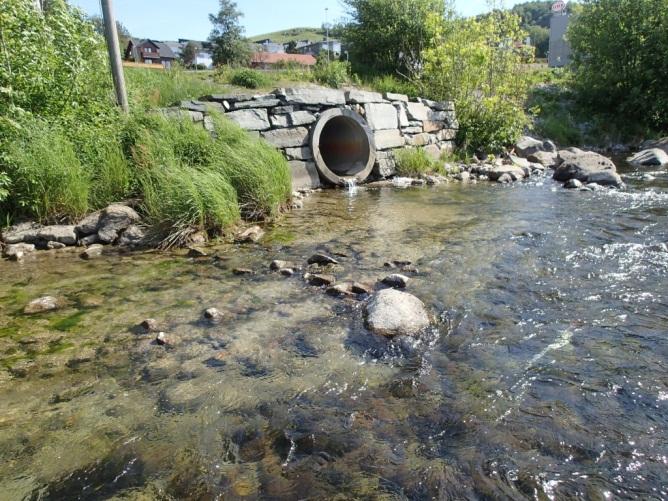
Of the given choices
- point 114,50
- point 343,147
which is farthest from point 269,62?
point 114,50

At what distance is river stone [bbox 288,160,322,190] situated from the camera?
956 cm

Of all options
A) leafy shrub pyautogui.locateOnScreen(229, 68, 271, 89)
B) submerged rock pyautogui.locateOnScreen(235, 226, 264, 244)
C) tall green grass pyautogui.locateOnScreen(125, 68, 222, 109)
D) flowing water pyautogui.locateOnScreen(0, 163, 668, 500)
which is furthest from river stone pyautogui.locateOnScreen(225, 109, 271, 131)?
flowing water pyautogui.locateOnScreen(0, 163, 668, 500)

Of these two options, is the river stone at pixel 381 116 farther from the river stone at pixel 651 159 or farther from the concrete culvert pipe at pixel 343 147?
the river stone at pixel 651 159

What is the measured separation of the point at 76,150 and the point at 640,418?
23.0ft

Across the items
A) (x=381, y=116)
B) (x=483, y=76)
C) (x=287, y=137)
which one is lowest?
(x=287, y=137)

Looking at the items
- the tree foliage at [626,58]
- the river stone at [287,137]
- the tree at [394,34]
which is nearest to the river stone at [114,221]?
the river stone at [287,137]

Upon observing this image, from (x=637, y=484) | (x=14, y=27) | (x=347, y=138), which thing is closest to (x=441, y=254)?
(x=637, y=484)

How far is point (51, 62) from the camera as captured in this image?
254 inches

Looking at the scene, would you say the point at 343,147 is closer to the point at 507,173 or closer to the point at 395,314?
the point at 507,173

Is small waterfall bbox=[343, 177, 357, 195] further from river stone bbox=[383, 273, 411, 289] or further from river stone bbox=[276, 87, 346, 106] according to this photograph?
river stone bbox=[383, 273, 411, 289]

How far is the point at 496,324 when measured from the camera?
12.4ft

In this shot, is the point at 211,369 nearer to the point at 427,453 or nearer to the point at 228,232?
the point at 427,453

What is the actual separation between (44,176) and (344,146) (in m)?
6.98

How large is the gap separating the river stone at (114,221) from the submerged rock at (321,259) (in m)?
2.59
